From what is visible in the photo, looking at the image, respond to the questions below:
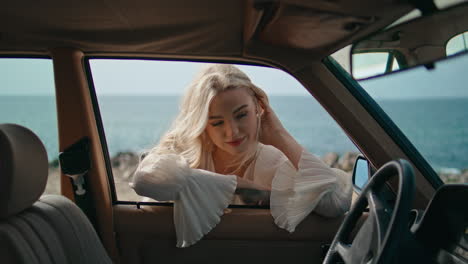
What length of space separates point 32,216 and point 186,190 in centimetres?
77

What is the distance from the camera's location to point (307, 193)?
7.23 feet

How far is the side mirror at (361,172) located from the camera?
2258mm

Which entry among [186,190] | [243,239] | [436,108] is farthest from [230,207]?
[436,108]

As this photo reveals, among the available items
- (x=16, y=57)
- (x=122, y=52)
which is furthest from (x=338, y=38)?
(x=16, y=57)

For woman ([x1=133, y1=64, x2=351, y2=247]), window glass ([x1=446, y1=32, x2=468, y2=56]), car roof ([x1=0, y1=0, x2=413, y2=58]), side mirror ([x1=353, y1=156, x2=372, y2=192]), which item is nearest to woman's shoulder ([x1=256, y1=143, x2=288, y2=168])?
woman ([x1=133, y1=64, x2=351, y2=247])

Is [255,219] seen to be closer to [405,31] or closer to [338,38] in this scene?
[338,38]

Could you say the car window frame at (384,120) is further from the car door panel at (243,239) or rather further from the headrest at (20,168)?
the headrest at (20,168)

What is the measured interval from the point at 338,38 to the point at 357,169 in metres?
0.78

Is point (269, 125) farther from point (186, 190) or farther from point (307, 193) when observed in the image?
point (186, 190)

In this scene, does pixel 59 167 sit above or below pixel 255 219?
above

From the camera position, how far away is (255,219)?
229 centimetres

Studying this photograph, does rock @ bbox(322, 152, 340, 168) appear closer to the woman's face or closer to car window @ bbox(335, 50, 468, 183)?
the woman's face

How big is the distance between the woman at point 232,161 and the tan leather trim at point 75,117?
1.02 feet

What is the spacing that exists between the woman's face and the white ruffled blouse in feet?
0.63
